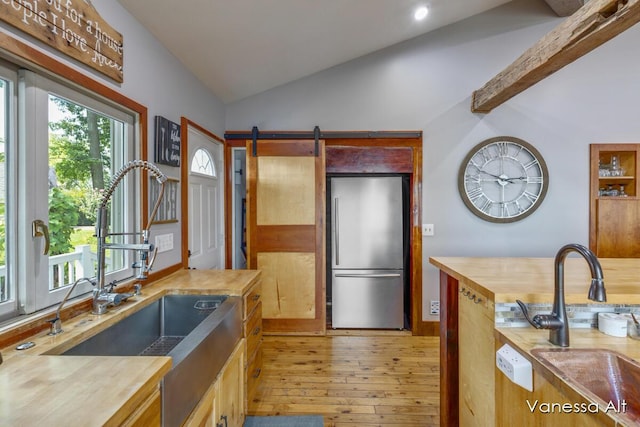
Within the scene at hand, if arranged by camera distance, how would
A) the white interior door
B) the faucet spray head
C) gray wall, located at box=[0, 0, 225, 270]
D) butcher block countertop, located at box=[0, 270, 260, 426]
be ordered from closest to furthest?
butcher block countertop, located at box=[0, 270, 260, 426] → the faucet spray head → gray wall, located at box=[0, 0, 225, 270] → the white interior door

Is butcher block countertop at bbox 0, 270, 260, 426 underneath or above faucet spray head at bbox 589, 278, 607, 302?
underneath

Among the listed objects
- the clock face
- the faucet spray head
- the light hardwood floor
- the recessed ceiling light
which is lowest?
the light hardwood floor

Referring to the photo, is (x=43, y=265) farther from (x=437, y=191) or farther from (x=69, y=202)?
(x=437, y=191)

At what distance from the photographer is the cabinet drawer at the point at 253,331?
193cm

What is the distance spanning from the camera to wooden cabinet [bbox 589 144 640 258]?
10.8 feet

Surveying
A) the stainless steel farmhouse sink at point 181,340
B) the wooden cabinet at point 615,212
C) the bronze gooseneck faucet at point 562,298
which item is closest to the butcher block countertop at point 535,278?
the bronze gooseneck faucet at point 562,298

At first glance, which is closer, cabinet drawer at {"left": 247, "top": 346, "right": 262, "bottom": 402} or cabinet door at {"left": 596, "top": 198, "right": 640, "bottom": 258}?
cabinet drawer at {"left": 247, "top": 346, "right": 262, "bottom": 402}

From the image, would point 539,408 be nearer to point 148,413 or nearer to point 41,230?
point 148,413

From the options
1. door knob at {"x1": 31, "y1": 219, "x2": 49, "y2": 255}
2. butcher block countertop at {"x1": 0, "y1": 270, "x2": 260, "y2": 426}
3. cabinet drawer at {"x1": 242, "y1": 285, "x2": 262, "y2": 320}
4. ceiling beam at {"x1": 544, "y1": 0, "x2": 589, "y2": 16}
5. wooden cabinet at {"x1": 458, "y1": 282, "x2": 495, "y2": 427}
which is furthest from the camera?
ceiling beam at {"x1": 544, "y1": 0, "x2": 589, "y2": 16}

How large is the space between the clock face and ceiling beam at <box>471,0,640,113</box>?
0.61m

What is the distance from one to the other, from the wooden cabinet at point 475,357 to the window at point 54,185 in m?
1.88

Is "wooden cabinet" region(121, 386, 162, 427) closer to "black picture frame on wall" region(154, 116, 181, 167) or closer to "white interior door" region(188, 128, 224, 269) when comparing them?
"black picture frame on wall" region(154, 116, 181, 167)

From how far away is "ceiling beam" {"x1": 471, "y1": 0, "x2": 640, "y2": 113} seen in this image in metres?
→ 1.70

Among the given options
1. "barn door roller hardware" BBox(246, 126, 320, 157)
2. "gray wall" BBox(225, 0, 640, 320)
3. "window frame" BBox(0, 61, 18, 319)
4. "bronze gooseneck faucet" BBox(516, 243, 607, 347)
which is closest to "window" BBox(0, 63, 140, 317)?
"window frame" BBox(0, 61, 18, 319)
